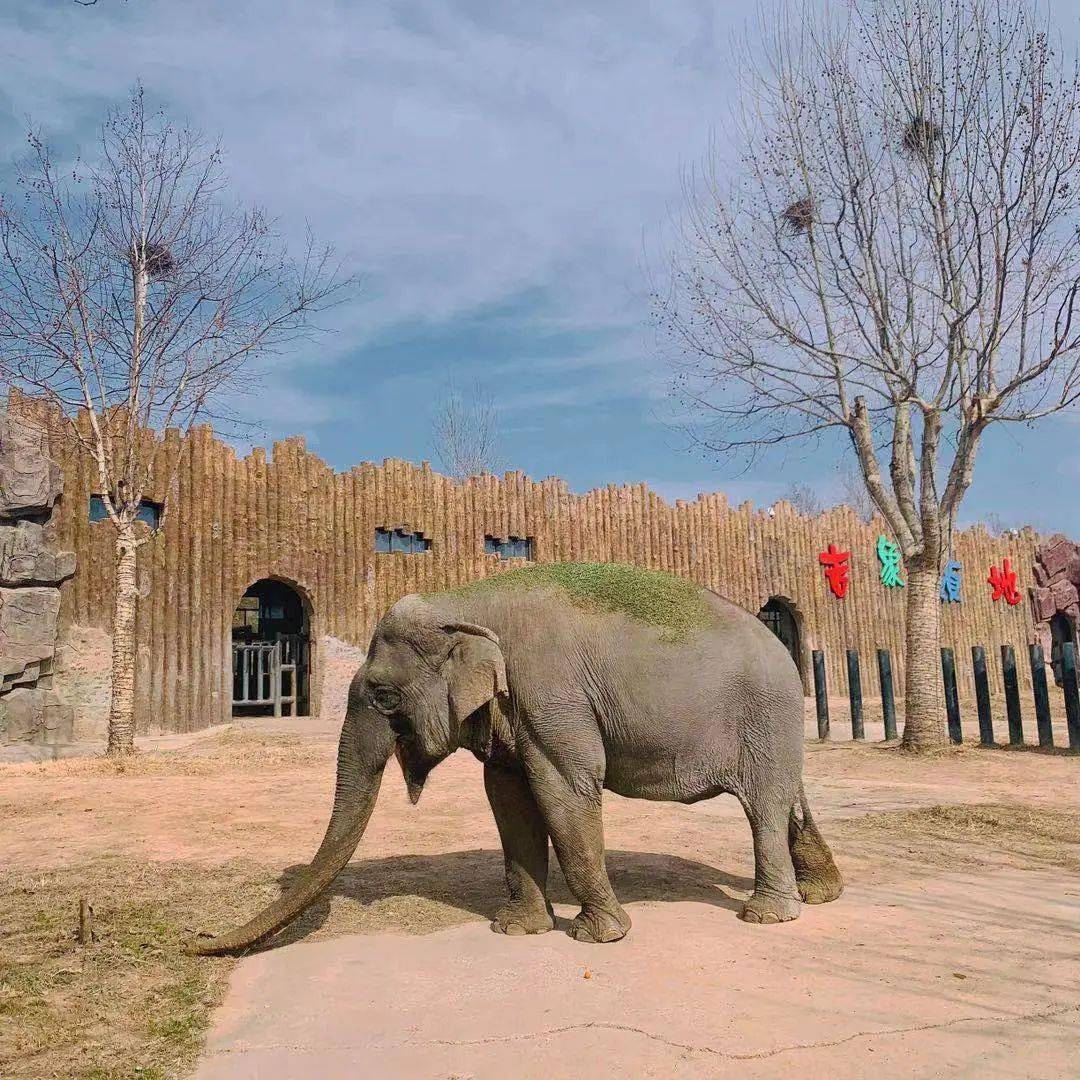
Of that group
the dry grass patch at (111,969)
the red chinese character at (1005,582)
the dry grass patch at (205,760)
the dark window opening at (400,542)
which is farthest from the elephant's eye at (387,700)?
the red chinese character at (1005,582)

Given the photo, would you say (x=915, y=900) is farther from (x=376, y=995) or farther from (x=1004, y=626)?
(x=1004, y=626)

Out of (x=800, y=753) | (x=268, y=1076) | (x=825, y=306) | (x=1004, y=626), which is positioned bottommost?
(x=268, y=1076)

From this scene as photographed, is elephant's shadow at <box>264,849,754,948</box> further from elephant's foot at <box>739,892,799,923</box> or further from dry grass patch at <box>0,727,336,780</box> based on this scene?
dry grass patch at <box>0,727,336,780</box>

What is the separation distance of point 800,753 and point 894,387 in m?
8.55

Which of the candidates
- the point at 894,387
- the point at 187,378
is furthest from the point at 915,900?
the point at 187,378

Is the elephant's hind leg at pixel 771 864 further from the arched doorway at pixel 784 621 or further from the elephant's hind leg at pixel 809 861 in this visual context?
the arched doorway at pixel 784 621

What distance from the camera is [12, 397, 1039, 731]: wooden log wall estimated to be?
14438 mm

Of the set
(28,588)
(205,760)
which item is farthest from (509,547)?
(205,760)

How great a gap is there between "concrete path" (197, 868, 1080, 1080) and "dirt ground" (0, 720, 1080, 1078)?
0.01m

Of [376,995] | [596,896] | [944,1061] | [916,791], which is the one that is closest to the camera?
[944,1061]

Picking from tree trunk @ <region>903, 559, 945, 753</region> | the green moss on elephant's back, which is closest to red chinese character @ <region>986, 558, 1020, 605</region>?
tree trunk @ <region>903, 559, 945, 753</region>

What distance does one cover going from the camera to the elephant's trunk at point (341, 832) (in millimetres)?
4027

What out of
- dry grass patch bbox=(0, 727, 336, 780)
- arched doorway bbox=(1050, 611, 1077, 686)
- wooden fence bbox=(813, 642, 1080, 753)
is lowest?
dry grass patch bbox=(0, 727, 336, 780)

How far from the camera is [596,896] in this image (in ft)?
13.5
